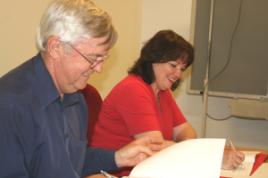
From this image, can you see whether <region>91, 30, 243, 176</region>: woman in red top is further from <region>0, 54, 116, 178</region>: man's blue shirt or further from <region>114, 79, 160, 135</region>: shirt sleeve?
<region>0, 54, 116, 178</region>: man's blue shirt

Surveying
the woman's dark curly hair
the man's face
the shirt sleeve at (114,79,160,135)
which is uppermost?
the man's face

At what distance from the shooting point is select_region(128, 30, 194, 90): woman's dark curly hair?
2.03 m

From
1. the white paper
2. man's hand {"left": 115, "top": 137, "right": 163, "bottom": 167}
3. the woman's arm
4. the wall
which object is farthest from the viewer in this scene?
the wall

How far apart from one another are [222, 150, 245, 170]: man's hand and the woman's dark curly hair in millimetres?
525

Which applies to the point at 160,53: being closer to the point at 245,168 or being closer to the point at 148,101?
the point at 148,101

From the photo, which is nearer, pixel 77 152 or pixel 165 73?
pixel 77 152

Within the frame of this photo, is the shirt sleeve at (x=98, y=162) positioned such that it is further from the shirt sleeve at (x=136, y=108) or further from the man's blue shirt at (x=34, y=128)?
the shirt sleeve at (x=136, y=108)

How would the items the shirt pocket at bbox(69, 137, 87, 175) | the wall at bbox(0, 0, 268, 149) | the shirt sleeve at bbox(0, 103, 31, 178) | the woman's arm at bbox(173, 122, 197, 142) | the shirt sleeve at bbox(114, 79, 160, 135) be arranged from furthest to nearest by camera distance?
1. the wall at bbox(0, 0, 268, 149)
2. the woman's arm at bbox(173, 122, 197, 142)
3. the shirt sleeve at bbox(114, 79, 160, 135)
4. the shirt pocket at bbox(69, 137, 87, 175)
5. the shirt sleeve at bbox(0, 103, 31, 178)

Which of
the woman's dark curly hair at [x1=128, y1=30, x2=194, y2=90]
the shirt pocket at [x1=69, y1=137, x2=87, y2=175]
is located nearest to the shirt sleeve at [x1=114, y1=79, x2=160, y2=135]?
the woman's dark curly hair at [x1=128, y1=30, x2=194, y2=90]

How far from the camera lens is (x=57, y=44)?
1108mm

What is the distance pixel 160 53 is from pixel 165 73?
10 centimetres

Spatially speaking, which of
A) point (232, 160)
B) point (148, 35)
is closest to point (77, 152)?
point (232, 160)

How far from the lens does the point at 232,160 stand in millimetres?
1745

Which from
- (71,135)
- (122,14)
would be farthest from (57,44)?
(122,14)
